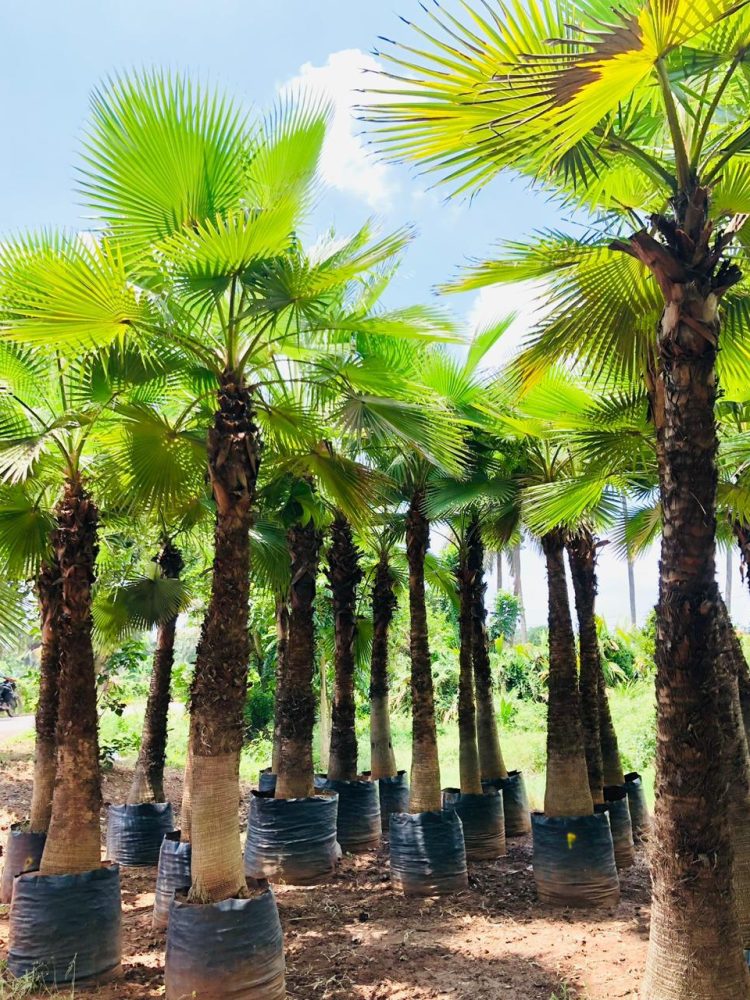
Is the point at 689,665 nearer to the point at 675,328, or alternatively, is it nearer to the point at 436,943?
the point at 675,328

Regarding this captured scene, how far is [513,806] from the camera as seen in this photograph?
12227mm

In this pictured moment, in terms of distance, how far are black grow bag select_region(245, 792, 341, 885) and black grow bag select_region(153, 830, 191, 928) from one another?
161 centimetres

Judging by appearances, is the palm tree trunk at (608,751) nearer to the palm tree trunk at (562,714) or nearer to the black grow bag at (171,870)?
the palm tree trunk at (562,714)

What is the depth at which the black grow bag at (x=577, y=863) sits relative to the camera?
329 inches

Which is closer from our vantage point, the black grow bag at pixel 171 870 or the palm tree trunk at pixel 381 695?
the black grow bag at pixel 171 870

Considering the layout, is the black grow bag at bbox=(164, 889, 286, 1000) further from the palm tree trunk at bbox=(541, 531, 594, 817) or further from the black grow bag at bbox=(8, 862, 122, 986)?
the palm tree trunk at bbox=(541, 531, 594, 817)

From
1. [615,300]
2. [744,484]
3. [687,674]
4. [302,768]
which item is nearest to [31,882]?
[302,768]

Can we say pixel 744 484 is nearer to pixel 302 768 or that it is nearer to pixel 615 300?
Answer: pixel 615 300

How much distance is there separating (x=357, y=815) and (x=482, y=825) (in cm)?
188

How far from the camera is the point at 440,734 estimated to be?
26250mm

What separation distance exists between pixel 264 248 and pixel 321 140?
1.54 meters

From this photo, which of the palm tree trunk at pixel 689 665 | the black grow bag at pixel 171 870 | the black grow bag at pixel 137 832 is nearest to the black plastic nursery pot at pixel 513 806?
the black grow bag at pixel 137 832

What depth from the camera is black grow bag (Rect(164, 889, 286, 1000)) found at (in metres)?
5.31

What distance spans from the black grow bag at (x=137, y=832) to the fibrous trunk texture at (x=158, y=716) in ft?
0.77
